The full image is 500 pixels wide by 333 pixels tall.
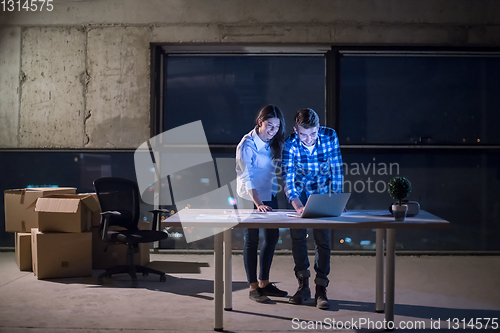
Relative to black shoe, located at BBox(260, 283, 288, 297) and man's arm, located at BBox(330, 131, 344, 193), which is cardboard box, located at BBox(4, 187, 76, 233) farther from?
man's arm, located at BBox(330, 131, 344, 193)

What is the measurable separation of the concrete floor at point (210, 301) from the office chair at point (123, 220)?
4.0 inches

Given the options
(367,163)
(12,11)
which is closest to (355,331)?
(367,163)

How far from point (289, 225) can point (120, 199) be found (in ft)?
6.51

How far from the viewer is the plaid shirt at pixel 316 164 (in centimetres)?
297

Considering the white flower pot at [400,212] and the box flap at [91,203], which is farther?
the box flap at [91,203]

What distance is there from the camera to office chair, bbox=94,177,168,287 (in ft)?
12.1

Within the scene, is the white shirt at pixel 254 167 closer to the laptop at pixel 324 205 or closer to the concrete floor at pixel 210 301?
the laptop at pixel 324 205

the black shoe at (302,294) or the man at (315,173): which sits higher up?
the man at (315,173)

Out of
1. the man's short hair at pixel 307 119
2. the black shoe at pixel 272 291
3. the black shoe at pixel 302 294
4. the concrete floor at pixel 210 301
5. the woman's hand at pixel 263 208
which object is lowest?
the concrete floor at pixel 210 301

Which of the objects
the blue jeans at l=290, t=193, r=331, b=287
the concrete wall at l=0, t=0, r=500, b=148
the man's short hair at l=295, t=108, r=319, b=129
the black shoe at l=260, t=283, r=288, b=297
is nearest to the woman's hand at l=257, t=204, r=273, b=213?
the blue jeans at l=290, t=193, r=331, b=287

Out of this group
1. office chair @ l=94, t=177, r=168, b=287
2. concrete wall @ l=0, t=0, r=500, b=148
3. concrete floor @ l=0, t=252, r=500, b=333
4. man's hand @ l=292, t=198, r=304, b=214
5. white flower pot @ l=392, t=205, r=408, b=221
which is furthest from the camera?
concrete wall @ l=0, t=0, r=500, b=148

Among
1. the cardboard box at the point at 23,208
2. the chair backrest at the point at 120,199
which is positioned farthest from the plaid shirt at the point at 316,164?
the cardboard box at the point at 23,208

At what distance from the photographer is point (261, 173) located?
10.2 ft

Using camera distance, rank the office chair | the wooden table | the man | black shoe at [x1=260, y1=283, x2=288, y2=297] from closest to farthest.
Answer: the wooden table → the man → black shoe at [x1=260, y1=283, x2=288, y2=297] → the office chair
